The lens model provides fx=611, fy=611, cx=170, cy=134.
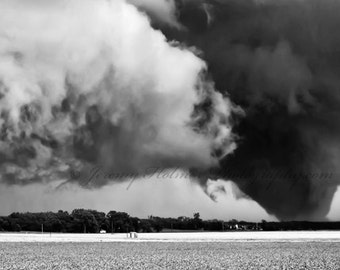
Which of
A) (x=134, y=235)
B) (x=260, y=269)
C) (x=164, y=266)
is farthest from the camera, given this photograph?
(x=134, y=235)

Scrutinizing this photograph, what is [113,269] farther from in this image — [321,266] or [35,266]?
[321,266]

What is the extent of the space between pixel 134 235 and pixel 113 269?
342 feet

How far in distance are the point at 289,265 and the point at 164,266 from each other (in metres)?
9.73

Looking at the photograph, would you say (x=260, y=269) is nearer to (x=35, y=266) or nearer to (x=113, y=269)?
(x=113, y=269)

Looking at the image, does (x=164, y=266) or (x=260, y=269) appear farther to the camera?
(x=164, y=266)

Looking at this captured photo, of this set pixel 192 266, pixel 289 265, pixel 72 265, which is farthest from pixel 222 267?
pixel 72 265

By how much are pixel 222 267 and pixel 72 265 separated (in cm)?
1170

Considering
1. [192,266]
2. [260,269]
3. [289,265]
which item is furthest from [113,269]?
[289,265]

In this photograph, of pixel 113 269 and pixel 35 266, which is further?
pixel 35 266

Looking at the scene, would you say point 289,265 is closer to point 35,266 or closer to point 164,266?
point 164,266

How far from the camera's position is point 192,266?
4628 cm

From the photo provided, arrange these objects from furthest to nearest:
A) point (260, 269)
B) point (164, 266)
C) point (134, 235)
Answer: point (134, 235), point (164, 266), point (260, 269)

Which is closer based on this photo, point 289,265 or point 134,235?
point 289,265

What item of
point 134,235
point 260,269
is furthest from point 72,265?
point 134,235
